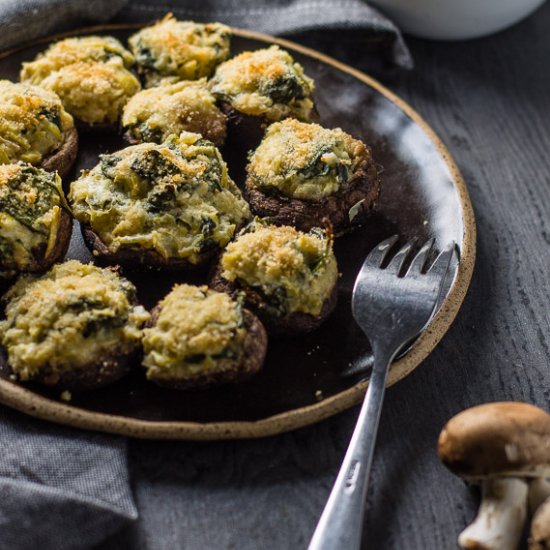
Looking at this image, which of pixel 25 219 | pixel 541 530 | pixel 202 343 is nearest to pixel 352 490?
pixel 541 530

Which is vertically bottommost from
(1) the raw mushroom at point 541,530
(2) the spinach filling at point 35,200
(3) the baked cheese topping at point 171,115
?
(1) the raw mushroom at point 541,530

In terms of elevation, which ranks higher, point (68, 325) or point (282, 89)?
point (282, 89)

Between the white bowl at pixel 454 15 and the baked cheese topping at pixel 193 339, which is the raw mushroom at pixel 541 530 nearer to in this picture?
the baked cheese topping at pixel 193 339

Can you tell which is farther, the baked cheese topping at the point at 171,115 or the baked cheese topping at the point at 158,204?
the baked cheese topping at the point at 171,115

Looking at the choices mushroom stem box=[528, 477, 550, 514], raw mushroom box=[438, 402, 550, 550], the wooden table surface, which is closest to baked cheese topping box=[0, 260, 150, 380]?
the wooden table surface

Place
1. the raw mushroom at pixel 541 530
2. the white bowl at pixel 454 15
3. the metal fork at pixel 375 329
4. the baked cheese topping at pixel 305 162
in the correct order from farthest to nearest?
1. the white bowl at pixel 454 15
2. the baked cheese topping at pixel 305 162
3. the metal fork at pixel 375 329
4. the raw mushroom at pixel 541 530

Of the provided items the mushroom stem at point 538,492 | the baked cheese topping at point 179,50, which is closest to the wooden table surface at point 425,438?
the mushroom stem at point 538,492

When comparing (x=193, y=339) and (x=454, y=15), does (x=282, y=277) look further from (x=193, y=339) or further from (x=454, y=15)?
(x=454, y=15)

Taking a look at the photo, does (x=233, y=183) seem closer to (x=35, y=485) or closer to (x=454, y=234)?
(x=454, y=234)

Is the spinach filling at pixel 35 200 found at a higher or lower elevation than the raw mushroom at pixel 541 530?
higher
